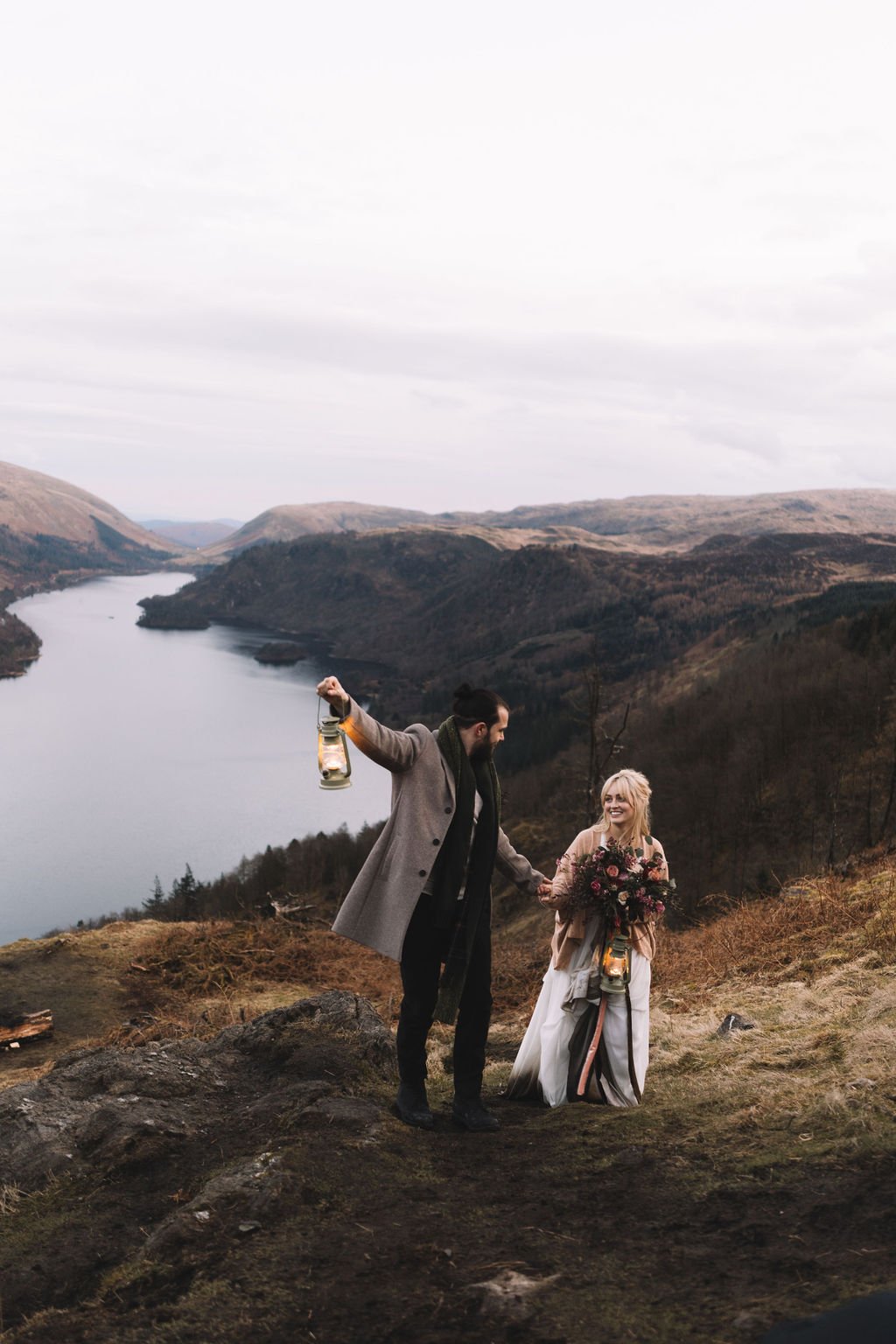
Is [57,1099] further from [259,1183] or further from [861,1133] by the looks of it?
[861,1133]

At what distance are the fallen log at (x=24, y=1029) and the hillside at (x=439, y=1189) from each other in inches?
142

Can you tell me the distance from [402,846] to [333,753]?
0.67m

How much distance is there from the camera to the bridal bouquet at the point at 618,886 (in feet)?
20.2

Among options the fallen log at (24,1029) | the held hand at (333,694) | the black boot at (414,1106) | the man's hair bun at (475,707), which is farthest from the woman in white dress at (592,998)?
the fallen log at (24,1029)

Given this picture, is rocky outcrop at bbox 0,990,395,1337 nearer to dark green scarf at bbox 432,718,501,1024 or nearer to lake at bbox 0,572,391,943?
dark green scarf at bbox 432,718,501,1024

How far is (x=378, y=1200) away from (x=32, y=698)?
16706 cm

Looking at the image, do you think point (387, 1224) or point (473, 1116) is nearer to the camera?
point (387, 1224)

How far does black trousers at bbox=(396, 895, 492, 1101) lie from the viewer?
17.5 ft

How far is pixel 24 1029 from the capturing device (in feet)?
32.9

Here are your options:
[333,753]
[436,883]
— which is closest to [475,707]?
[333,753]

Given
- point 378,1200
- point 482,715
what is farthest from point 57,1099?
point 482,715

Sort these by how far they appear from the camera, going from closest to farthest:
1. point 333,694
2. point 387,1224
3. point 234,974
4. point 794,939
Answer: point 387,1224
point 333,694
point 794,939
point 234,974

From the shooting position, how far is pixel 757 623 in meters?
163

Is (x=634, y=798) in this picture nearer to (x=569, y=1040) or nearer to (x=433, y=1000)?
(x=569, y=1040)
